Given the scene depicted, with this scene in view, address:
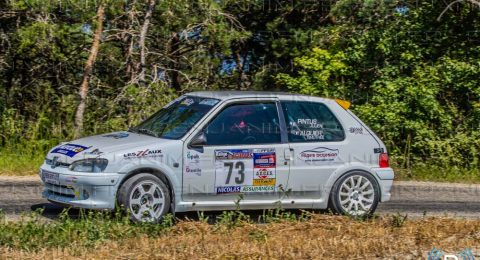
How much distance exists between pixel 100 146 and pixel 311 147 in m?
2.70

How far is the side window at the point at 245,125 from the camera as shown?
33.3ft

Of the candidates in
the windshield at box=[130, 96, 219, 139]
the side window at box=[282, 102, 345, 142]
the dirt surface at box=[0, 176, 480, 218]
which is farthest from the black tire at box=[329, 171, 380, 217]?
the windshield at box=[130, 96, 219, 139]

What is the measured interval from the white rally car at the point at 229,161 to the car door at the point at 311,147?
13 mm

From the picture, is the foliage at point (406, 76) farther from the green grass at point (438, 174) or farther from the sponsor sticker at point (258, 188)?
the sponsor sticker at point (258, 188)

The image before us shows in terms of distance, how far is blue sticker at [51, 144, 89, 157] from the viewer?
32.5 feet

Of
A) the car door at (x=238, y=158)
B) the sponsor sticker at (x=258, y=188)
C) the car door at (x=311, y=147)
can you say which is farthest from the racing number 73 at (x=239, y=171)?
the car door at (x=311, y=147)

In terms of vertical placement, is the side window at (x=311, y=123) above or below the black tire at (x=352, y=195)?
above

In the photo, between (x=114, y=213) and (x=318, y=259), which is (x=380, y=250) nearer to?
(x=318, y=259)

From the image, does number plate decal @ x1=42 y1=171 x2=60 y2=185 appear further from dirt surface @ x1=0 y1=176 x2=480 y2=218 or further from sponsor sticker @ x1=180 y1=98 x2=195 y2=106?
sponsor sticker @ x1=180 y1=98 x2=195 y2=106

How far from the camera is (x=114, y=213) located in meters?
9.75

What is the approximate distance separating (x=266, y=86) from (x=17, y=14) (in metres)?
5.54

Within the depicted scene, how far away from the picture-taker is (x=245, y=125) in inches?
407

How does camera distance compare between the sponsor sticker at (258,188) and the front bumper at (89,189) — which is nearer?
the front bumper at (89,189)

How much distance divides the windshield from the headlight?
3.15 ft
